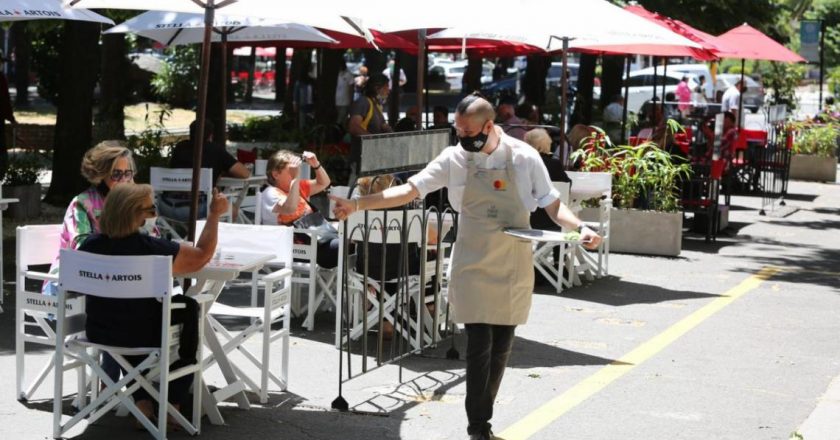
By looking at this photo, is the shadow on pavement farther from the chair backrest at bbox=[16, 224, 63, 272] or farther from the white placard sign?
the chair backrest at bbox=[16, 224, 63, 272]

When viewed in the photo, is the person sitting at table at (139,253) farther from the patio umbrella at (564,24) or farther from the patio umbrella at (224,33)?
the patio umbrella at (224,33)

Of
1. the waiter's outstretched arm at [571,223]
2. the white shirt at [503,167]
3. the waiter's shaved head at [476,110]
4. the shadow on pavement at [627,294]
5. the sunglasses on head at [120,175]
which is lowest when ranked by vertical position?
the shadow on pavement at [627,294]

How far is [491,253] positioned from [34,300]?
251 cm

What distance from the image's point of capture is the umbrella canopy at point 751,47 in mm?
17812

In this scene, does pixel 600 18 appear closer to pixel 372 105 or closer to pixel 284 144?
pixel 372 105

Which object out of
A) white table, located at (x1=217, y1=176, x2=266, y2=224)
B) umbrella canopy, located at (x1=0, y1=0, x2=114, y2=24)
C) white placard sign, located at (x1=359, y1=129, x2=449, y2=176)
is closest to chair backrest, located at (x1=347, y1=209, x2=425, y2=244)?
white placard sign, located at (x1=359, y1=129, x2=449, y2=176)

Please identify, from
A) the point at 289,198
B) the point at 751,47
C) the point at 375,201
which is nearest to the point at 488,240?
the point at 375,201

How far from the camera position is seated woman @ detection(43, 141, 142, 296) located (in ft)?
23.5

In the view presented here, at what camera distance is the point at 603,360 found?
8773 mm

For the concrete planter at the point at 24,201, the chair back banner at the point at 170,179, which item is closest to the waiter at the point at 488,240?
the chair back banner at the point at 170,179

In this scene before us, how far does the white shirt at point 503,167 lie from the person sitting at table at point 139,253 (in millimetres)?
1137

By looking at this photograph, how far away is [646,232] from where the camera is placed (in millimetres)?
14023

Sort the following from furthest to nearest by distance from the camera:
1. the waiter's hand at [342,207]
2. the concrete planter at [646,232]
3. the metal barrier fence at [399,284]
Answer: the concrete planter at [646,232], the metal barrier fence at [399,284], the waiter's hand at [342,207]

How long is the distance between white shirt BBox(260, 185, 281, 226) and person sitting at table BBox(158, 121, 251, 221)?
1915mm
